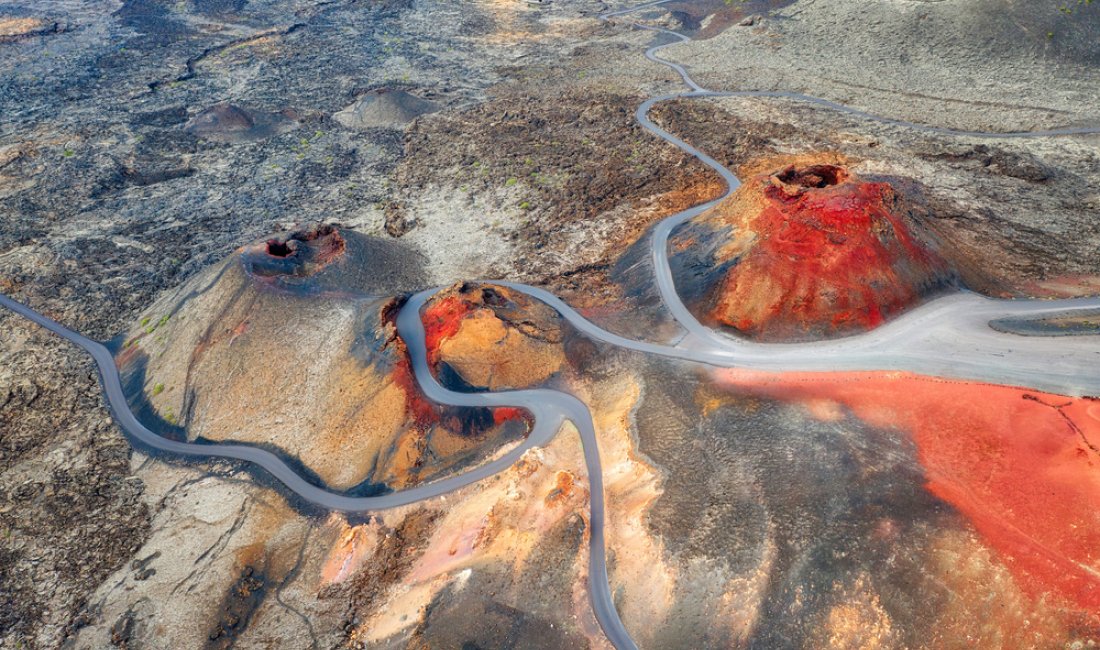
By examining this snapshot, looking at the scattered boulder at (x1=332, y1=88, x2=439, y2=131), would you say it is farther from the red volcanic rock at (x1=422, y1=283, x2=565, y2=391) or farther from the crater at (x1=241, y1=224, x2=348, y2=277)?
the red volcanic rock at (x1=422, y1=283, x2=565, y2=391)

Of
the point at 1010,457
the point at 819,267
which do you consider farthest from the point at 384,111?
the point at 1010,457

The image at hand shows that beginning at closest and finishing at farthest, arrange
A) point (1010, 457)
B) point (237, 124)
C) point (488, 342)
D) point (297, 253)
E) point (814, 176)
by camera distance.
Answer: point (1010, 457)
point (488, 342)
point (814, 176)
point (297, 253)
point (237, 124)

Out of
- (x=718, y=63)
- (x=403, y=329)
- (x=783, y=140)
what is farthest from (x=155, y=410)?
(x=718, y=63)

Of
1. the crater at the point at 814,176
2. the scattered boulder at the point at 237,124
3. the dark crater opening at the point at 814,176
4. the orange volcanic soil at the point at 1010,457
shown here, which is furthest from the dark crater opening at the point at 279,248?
the dark crater opening at the point at 814,176

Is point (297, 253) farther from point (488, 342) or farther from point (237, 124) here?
point (237, 124)

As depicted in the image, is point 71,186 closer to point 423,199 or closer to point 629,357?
point 423,199

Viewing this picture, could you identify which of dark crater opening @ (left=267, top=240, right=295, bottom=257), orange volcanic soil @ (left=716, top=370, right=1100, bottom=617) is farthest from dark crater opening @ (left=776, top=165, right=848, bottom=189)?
dark crater opening @ (left=267, top=240, right=295, bottom=257)
